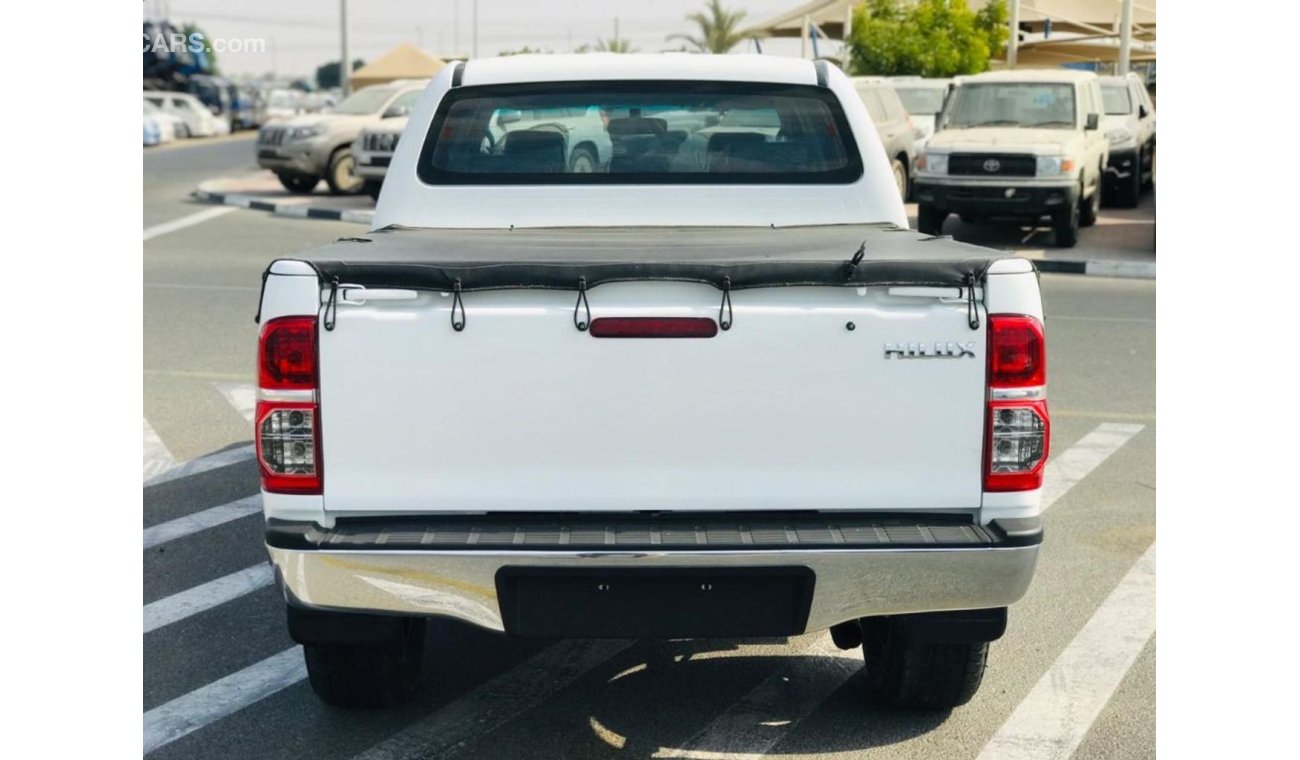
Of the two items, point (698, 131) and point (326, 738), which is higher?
point (698, 131)

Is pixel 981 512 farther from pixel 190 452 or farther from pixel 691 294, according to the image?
pixel 190 452

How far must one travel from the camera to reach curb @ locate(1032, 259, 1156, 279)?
650 inches

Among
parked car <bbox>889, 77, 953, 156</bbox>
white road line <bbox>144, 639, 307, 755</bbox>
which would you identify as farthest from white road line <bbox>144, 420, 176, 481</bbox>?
parked car <bbox>889, 77, 953, 156</bbox>

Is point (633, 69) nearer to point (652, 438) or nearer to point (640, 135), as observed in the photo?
point (640, 135)

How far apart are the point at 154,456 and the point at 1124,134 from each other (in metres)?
17.3

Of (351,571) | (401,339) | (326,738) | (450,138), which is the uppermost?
(450,138)

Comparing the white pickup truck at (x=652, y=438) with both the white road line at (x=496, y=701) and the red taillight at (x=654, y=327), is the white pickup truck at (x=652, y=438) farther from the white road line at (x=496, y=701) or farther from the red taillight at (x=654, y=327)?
the white road line at (x=496, y=701)

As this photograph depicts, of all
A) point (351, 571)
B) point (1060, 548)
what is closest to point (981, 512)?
point (351, 571)

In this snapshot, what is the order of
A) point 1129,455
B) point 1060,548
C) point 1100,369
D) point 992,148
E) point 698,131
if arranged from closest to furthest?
point 698,131
point 1060,548
point 1129,455
point 1100,369
point 992,148

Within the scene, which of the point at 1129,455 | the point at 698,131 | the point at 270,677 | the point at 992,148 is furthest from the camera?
the point at 992,148

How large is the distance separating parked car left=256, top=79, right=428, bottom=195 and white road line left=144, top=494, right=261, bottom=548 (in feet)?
58.4

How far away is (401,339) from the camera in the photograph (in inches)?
146

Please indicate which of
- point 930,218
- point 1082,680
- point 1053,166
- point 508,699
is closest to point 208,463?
point 508,699

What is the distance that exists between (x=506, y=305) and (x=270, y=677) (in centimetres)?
182
